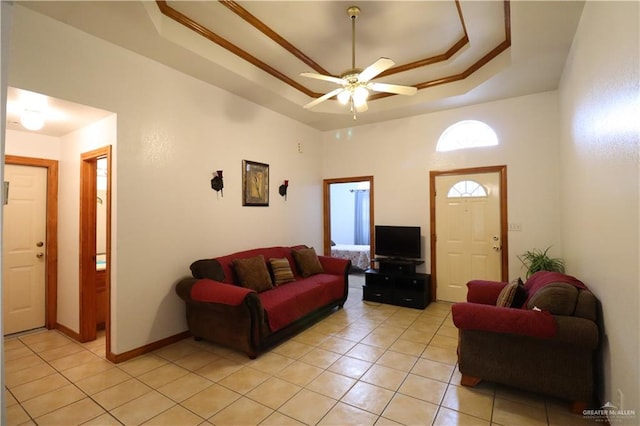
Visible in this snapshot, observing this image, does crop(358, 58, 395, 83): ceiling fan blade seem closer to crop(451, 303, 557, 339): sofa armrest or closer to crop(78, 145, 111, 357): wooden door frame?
crop(451, 303, 557, 339): sofa armrest

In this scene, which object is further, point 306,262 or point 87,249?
point 306,262

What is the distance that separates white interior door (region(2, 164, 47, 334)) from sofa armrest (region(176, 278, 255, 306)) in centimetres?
194

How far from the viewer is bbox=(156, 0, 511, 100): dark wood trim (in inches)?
108

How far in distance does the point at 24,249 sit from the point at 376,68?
14.3ft

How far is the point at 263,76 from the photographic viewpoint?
3836 millimetres

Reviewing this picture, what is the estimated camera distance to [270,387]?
246cm

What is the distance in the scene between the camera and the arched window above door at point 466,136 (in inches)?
176

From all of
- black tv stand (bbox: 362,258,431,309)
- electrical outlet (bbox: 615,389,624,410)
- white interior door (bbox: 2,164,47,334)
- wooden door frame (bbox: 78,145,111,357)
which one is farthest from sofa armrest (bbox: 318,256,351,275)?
white interior door (bbox: 2,164,47,334)

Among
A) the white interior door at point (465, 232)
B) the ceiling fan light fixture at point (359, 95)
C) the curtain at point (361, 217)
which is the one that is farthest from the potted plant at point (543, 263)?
the curtain at point (361, 217)

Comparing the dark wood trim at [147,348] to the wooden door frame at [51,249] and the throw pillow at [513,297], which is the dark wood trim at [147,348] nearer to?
the wooden door frame at [51,249]

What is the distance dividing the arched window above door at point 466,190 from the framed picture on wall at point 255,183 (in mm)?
2801

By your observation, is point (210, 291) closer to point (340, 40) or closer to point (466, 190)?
point (340, 40)

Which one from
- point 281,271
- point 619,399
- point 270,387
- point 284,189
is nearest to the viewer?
point 619,399

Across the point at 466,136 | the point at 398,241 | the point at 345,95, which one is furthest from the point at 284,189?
the point at 466,136
